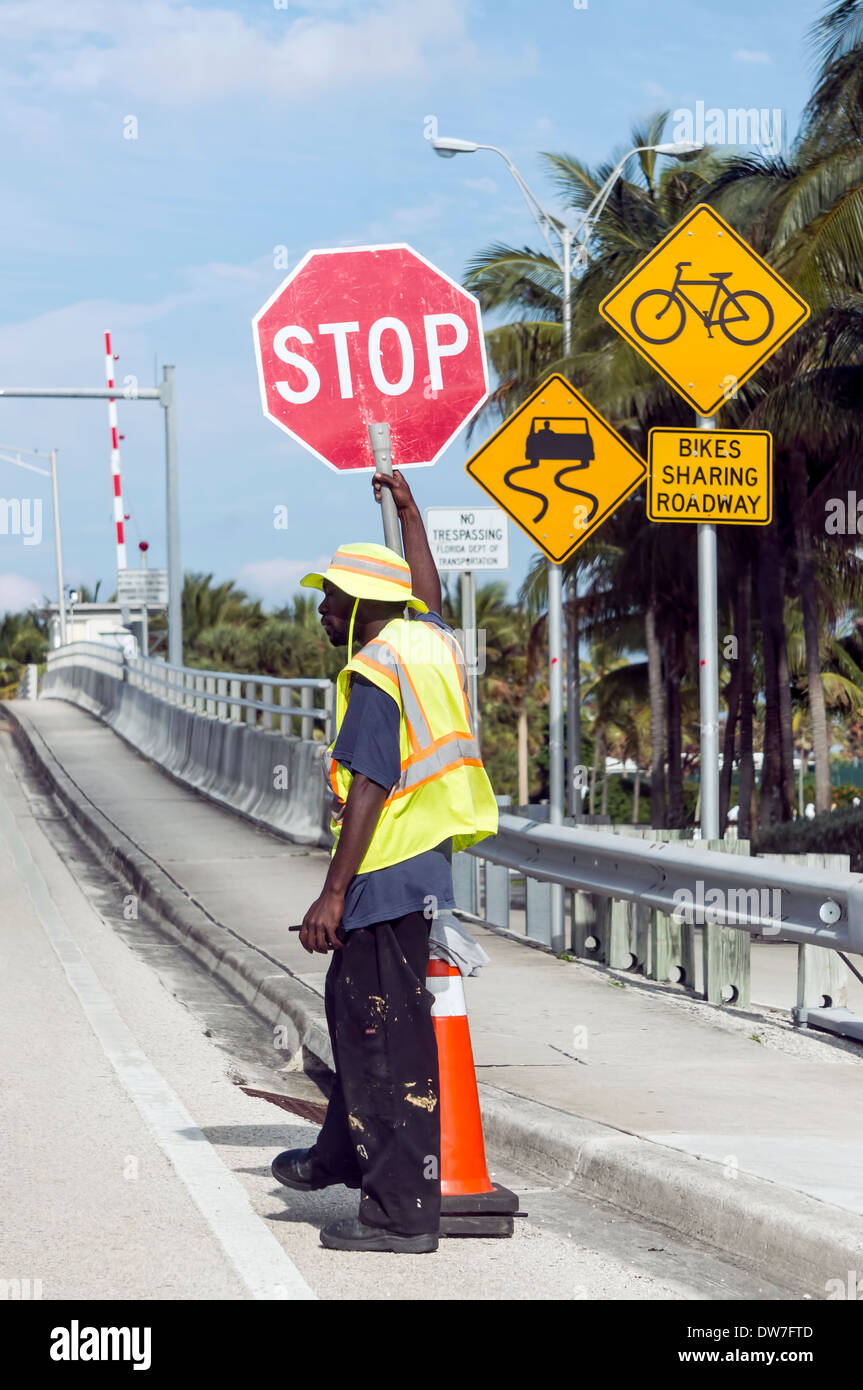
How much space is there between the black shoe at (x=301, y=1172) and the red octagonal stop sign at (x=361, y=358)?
3752mm

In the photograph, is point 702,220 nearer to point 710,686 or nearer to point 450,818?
point 710,686

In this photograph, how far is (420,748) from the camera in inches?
192

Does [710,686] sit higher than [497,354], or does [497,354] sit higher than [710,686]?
[497,354]

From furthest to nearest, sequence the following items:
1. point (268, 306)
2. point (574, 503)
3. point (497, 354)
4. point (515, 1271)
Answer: point (497, 354), point (574, 503), point (268, 306), point (515, 1271)

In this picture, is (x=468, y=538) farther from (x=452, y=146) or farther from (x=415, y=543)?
(x=452, y=146)

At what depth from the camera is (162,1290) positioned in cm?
454

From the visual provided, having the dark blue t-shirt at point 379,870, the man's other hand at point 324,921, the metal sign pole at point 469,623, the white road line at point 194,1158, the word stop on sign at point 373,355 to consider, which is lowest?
the white road line at point 194,1158

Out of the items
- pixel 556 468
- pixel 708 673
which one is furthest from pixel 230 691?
pixel 708 673

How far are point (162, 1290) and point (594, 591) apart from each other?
36.0m

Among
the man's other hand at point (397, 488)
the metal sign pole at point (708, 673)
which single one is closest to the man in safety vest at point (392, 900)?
the man's other hand at point (397, 488)

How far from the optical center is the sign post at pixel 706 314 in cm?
898

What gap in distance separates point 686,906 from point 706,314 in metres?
3.04

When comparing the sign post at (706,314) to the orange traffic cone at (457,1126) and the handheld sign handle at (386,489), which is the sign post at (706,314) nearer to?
the handheld sign handle at (386,489)
